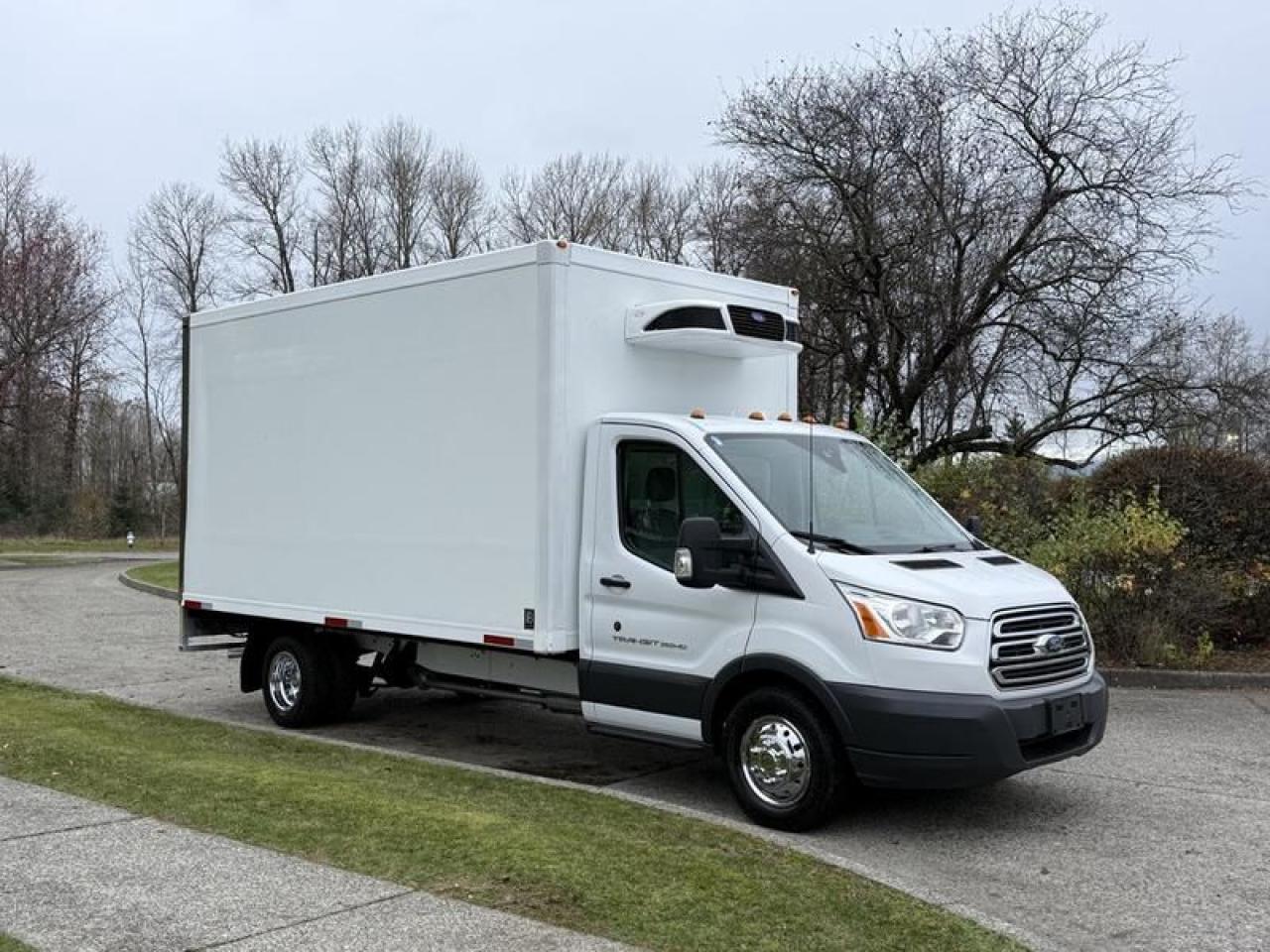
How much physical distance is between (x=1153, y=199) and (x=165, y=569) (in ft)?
74.2

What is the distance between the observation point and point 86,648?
47.4 feet

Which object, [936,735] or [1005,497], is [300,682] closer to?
[936,735]

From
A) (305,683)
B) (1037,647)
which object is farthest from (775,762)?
(305,683)

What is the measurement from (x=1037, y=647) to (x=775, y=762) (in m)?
1.50

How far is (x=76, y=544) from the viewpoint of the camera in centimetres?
4291

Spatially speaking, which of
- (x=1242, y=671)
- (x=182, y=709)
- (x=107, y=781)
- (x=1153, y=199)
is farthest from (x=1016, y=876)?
(x=1153, y=199)

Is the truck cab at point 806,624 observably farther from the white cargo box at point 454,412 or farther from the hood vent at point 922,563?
the white cargo box at point 454,412

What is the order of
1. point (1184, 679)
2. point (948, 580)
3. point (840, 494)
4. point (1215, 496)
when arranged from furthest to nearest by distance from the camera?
1. point (1215, 496)
2. point (1184, 679)
3. point (840, 494)
4. point (948, 580)

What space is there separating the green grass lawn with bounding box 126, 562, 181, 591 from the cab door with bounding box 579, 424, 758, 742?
55.8 ft

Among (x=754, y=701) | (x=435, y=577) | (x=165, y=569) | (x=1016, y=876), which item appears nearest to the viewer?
(x=1016, y=876)

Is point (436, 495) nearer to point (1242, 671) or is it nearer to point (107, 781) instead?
point (107, 781)

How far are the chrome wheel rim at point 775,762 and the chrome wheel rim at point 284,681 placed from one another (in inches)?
174

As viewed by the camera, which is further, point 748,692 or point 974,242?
point 974,242

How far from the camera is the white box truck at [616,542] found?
6055mm
